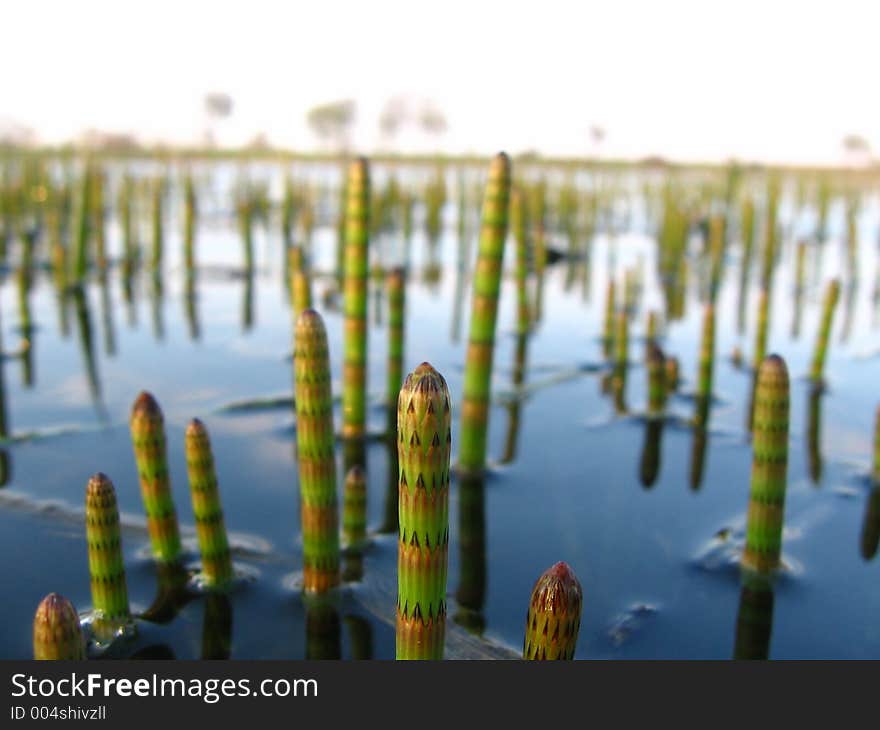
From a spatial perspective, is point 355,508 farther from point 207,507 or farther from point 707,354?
point 707,354

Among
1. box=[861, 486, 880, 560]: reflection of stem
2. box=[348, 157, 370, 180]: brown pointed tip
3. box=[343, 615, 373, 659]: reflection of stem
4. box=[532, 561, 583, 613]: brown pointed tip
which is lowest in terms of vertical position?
box=[343, 615, 373, 659]: reflection of stem

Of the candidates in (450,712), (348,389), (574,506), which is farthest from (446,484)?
(348,389)

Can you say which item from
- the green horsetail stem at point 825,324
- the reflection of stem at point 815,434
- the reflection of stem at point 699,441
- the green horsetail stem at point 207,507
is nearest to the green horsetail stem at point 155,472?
the green horsetail stem at point 207,507

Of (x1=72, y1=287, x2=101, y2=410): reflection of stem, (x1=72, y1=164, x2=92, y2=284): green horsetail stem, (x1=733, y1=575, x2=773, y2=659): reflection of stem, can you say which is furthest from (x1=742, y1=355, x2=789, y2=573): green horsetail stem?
(x1=72, y1=164, x2=92, y2=284): green horsetail stem

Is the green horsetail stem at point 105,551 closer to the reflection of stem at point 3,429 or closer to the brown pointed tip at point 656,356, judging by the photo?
the reflection of stem at point 3,429

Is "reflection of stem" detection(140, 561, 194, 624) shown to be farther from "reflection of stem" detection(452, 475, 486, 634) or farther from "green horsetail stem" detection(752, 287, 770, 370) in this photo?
"green horsetail stem" detection(752, 287, 770, 370)

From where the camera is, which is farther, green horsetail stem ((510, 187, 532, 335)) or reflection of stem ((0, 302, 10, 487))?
green horsetail stem ((510, 187, 532, 335))

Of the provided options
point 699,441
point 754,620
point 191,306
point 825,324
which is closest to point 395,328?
point 699,441
